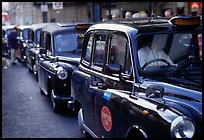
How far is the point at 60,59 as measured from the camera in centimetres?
884

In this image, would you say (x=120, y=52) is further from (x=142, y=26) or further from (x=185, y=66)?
(x=185, y=66)

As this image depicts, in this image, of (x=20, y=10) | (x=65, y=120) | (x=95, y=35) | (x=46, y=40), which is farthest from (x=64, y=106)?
(x=20, y=10)

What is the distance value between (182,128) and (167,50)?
146 centimetres

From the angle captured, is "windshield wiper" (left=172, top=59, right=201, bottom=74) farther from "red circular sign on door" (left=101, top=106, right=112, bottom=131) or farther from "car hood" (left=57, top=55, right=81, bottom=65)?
"car hood" (left=57, top=55, right=81, bottom=65)

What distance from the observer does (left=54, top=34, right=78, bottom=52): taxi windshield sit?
370 inches

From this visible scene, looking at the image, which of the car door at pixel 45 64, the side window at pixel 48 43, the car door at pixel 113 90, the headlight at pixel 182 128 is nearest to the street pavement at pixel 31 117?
the car door at pixel 45 64

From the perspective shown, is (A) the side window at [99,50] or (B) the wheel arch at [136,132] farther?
(A) the side window at [99,50]

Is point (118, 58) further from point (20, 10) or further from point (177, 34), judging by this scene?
point (20, 10)

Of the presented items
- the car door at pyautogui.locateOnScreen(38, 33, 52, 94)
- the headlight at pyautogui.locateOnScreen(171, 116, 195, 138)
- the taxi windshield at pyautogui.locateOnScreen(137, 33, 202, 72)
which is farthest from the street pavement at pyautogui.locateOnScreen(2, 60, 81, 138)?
the headlight at pyautogui.locateOnScreen(171, 116, 195, 138)

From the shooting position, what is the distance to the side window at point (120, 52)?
4659 mm

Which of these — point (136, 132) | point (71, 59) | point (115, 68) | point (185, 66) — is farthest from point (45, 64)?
point (136, 132)

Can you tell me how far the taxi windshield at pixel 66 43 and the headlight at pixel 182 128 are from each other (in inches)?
246

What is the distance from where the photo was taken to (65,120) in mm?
7820

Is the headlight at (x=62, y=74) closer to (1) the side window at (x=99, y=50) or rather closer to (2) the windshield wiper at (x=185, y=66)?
(1) the side window at (x=99, y=50)
